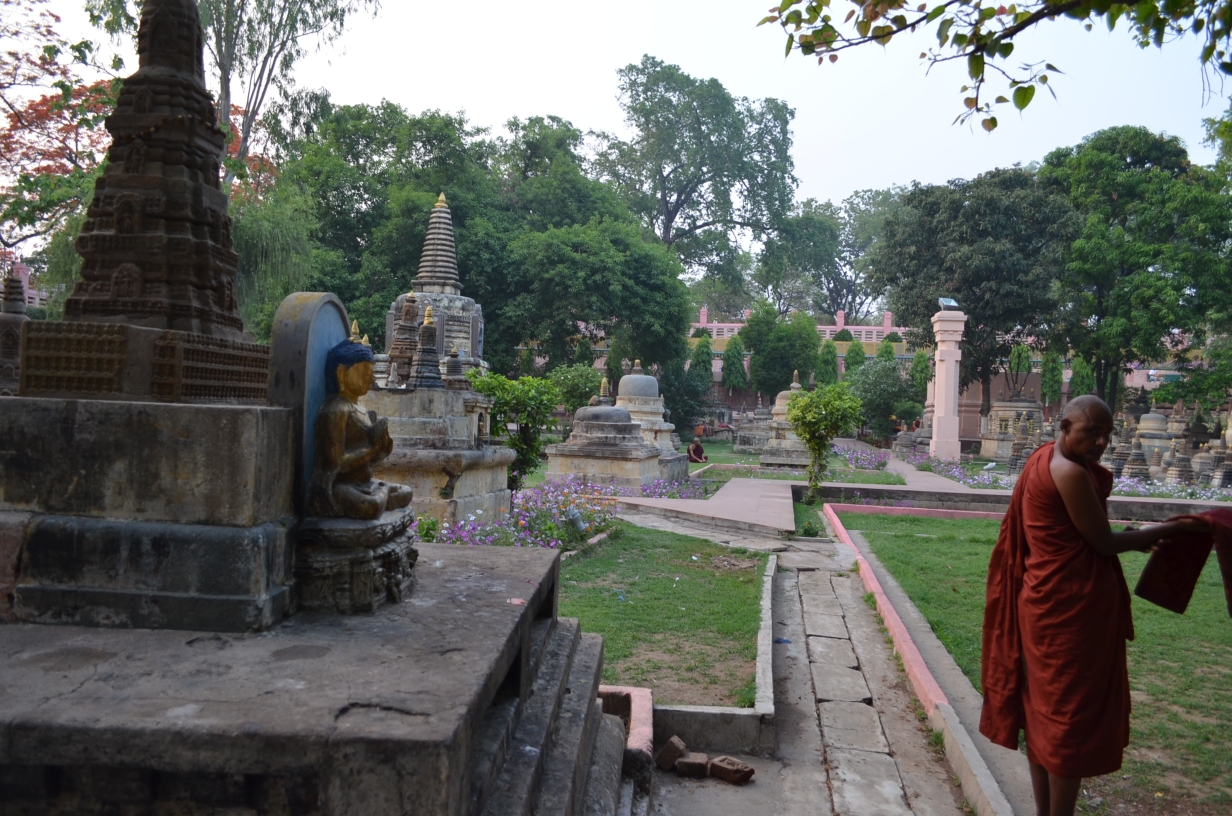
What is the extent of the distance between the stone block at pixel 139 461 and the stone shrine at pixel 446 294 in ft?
69.0

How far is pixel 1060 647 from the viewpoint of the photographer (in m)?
2.91

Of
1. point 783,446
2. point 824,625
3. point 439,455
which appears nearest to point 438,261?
point 783,446

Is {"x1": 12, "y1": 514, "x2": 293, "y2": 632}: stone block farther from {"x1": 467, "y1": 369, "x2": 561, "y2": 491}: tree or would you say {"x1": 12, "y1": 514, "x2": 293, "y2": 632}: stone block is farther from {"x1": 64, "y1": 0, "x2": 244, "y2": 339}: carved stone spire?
{"x1": 467, "y1": 369, "x2": 561, "y2": 491}: tree

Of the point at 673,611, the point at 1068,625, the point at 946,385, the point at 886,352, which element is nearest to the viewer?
the point at 1068,625

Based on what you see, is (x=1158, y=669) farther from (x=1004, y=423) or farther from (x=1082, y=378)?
(x=1082, y=378)

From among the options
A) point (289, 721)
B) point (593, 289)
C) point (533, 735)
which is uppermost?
point (593, 289)

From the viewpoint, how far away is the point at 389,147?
31.7 metres

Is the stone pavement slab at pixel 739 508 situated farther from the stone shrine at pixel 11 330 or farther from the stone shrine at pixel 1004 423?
the stone shrine at pixel 1004 423

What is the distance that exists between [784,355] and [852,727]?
3320cm

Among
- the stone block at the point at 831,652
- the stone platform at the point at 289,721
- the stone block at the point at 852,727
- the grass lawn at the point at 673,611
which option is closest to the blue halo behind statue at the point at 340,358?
the stone platform at the point at 289,721

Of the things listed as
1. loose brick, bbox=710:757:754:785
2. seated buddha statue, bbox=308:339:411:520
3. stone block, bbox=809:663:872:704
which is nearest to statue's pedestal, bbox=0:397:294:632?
seated buddha statue, bbox=308:339:411:520

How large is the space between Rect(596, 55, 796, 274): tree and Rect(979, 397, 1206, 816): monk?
137 feet

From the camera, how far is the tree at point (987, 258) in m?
25.9

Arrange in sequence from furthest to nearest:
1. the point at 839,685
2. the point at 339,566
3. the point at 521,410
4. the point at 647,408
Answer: the point at 647,408 < the point at 521,410 < the point at 839,685 < the point at 339,566
